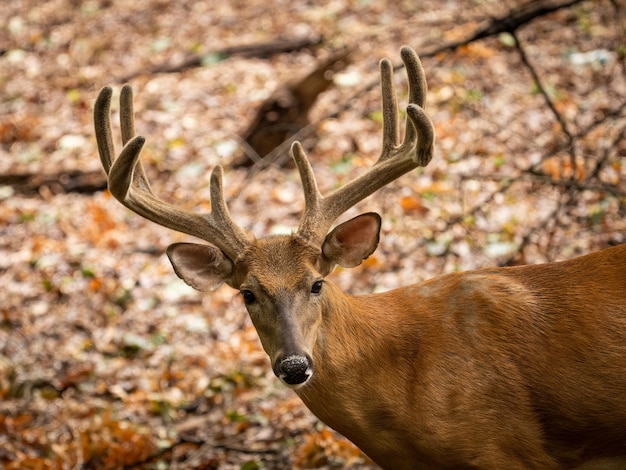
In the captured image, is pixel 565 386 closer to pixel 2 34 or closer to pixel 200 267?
pixel 200 267

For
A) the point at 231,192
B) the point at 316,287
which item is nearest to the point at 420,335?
the point at 316,287

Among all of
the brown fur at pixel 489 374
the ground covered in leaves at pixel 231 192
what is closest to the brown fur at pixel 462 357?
the brown fur at pixel 489 374

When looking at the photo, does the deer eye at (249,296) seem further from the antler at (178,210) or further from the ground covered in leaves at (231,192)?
the ground covered in leaves at (231,192)

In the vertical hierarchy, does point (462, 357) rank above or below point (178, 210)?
below

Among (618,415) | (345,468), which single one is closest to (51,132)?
(345,468)

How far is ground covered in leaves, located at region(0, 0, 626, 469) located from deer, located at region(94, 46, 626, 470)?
5.17ft

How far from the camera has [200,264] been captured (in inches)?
178

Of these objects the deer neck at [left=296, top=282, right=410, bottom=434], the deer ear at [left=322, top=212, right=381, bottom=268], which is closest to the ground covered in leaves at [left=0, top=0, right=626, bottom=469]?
the deer neck at [left=296, top=282, right=410, bottom=434]

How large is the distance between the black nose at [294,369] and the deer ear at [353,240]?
2.41 feet

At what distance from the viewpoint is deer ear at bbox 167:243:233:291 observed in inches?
176

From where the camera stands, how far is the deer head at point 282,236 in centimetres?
418

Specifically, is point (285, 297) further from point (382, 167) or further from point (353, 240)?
point (382, 167)

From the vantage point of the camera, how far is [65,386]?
718 cm

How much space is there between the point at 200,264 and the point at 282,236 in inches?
18.7
